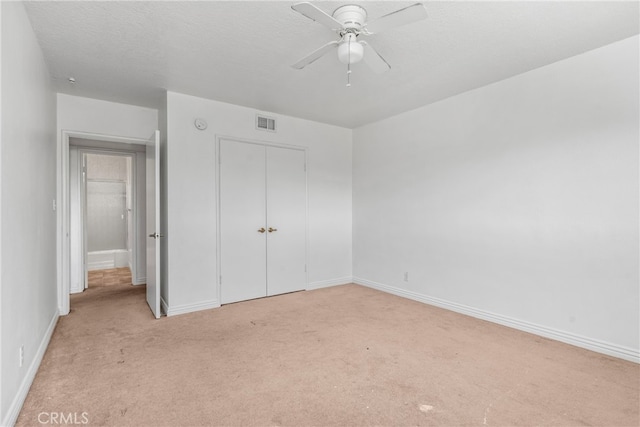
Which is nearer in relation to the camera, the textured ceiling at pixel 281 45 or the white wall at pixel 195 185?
the textured ceiling at pixel 281 45

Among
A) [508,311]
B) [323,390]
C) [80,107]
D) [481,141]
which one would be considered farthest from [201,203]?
[508,311]

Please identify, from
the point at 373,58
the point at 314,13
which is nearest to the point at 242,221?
the point at 373,58

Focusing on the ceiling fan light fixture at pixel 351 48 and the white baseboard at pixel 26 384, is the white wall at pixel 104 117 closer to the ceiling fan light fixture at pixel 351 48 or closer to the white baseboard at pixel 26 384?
the white baseboard at pixel 26 384

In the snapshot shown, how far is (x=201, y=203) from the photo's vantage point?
3.74 meters

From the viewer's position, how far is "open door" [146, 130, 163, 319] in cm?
331

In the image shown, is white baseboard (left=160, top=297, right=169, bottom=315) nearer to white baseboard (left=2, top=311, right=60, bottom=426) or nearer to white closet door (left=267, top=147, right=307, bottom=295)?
white baseboard (left=2, top=311, right=60, bottom=426)

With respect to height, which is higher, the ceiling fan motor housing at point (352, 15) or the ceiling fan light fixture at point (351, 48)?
the ceiling fan motor housing at point (352, 15)

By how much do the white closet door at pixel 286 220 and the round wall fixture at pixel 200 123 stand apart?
0.86 meters

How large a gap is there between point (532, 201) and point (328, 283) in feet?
9.31

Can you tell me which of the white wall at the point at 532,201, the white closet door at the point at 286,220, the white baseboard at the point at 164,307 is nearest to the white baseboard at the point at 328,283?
the white closet door at the point at 286,220

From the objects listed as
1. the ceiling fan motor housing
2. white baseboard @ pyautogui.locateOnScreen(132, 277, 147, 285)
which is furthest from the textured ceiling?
white baseboard @ pyautogui.locateOnScreen(132, 277, 147, 285)

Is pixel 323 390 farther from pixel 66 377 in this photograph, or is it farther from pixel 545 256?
pixel 545 256

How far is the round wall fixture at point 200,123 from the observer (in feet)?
12.0

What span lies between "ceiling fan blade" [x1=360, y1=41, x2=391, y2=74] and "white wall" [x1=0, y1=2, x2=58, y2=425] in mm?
1973
